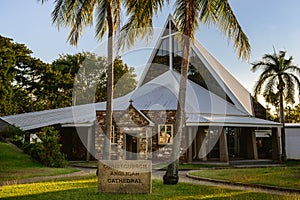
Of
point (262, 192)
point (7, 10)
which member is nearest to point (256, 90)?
point (262, 192)

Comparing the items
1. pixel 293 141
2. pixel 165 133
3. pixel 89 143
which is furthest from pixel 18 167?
pixel 293 141

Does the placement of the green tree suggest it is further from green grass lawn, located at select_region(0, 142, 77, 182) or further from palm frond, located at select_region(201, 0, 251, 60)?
palm frond, located at select_region(201, 0, 251, 60)

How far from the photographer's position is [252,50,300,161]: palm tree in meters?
23.7

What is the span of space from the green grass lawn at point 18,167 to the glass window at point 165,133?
20.1 ft

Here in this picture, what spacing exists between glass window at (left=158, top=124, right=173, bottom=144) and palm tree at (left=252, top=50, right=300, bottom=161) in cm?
744

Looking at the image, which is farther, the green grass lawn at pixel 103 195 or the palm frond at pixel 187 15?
the palm frond at pixel 187 15

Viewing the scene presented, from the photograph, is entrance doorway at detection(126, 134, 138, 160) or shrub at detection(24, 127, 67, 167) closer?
shrub at detection(24, 127, 67, 167)

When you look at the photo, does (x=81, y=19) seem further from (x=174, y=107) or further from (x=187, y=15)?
(x=174, y=107)

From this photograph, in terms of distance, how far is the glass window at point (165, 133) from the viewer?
20.1m

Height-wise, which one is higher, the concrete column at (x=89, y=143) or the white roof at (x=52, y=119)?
the white roof at (x=52, y=119)

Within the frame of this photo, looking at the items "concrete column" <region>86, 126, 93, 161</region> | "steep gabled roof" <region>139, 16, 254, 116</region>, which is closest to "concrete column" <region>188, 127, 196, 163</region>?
"steep gabled roof" <region>139, 16, 254, 116</region>

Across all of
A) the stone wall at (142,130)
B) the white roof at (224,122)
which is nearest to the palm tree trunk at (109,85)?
the stone wall at (142,130)

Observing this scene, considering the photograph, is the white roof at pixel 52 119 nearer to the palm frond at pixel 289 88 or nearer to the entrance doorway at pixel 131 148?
the entrance doorway at pixel 131 148

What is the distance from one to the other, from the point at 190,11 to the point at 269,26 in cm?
676
